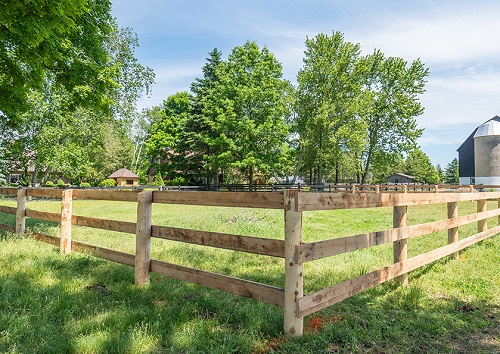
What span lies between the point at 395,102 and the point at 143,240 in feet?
145

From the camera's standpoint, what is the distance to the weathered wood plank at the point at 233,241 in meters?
3.12

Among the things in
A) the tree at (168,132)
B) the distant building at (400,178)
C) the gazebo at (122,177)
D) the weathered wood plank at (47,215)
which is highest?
the tree at (168,132)

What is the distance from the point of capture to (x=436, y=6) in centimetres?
345

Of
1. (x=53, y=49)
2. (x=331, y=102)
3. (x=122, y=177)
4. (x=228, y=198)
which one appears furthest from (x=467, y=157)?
(x=228, y=198)

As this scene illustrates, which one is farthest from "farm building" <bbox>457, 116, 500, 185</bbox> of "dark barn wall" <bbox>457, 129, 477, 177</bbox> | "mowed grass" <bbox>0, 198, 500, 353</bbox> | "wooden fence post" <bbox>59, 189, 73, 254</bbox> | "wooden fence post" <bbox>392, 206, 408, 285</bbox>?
"wooden fence post" <bbox>59, 189, 73, 254</bbox>

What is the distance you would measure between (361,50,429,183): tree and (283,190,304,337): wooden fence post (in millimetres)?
41417

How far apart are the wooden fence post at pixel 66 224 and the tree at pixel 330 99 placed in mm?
31567

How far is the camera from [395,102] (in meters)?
42.1

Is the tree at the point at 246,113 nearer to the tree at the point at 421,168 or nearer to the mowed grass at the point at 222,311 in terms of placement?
the mowed grass at the point at 222,311

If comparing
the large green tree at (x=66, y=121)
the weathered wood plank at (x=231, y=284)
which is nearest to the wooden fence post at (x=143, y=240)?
the weathered wood plank at (x=231, y=284)

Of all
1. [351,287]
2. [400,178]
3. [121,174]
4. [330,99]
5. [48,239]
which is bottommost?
[48,239]

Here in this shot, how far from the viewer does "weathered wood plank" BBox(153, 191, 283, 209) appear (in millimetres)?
3145

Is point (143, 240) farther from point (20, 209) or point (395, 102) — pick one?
point (395, 102)

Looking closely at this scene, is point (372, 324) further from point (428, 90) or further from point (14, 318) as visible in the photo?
point (428, 90)
